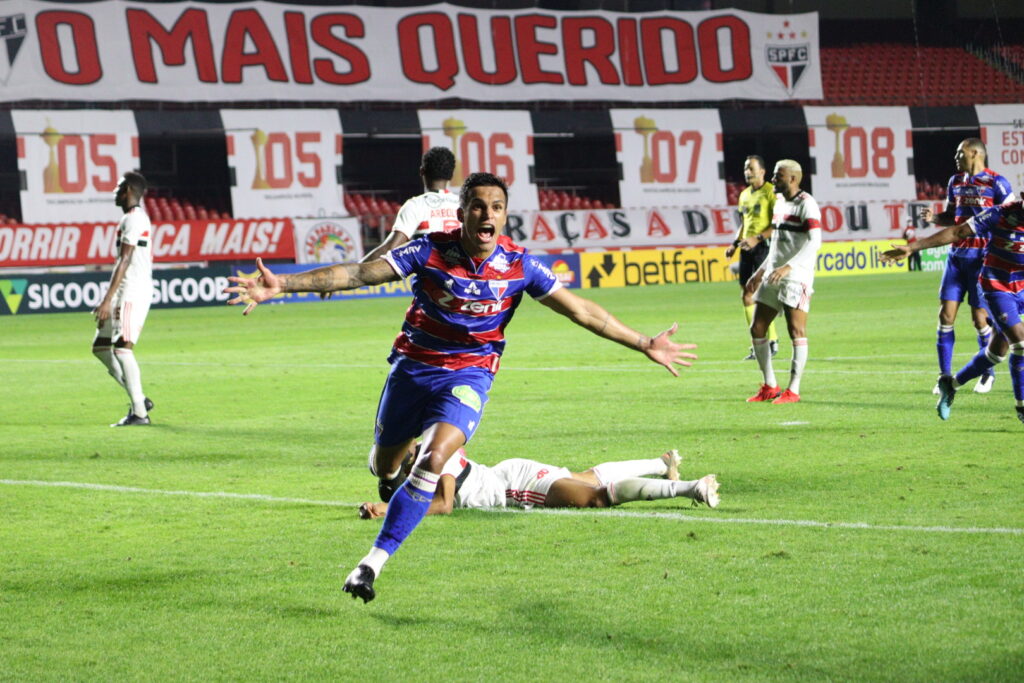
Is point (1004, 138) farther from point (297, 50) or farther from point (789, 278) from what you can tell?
point (789, 278)

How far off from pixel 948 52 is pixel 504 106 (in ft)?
62.4

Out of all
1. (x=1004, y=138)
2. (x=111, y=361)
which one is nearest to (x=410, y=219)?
(x=111, y=361)

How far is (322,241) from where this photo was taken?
119 feet

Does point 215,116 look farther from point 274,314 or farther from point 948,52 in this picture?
point 948,52

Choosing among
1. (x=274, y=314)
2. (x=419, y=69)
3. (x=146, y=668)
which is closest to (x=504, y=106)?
(x=419, y=69)

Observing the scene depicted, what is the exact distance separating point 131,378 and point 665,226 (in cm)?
3039

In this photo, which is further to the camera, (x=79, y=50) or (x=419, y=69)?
(x=419, y=69)

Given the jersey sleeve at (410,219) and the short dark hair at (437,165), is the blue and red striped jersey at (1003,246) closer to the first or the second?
the short dark hair at (437,165)

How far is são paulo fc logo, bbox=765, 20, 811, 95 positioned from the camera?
45719mm

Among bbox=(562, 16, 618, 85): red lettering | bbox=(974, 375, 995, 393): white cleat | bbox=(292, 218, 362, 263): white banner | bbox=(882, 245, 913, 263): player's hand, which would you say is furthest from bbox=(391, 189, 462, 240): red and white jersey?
bbox=(562, 16, 618, 85): red lettering

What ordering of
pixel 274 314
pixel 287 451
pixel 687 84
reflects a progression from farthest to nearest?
1. pixel 687 84
2. pixel 274 314
3. pixel 287 451

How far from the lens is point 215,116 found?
125 ft

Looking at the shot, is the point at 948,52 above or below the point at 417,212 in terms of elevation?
above

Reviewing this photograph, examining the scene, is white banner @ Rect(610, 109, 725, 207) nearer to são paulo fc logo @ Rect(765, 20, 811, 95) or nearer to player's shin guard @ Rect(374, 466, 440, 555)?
são paulo fc logo @ Rect(765, 20, 811, 95)
